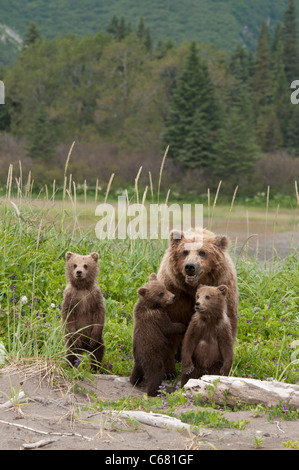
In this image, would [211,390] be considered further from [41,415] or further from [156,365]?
[41,415]

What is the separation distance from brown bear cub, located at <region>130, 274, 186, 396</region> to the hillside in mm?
76898

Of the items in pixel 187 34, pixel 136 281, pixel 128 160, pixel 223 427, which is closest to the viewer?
pixel 223 427

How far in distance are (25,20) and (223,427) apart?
9520 centimetres

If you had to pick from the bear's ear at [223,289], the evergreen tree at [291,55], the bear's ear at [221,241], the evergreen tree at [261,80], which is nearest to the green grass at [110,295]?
the bear's ear at [223,289]

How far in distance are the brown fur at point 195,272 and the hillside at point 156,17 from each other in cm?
7662

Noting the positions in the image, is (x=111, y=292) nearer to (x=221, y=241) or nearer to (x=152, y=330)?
(x=152, y=330)

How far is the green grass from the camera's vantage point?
548 cm

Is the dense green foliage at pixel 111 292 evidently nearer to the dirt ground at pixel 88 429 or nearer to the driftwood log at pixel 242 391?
the dirt ground at pixel 88 429

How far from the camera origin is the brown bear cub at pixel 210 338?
484 centimetres

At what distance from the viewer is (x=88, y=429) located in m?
4.03

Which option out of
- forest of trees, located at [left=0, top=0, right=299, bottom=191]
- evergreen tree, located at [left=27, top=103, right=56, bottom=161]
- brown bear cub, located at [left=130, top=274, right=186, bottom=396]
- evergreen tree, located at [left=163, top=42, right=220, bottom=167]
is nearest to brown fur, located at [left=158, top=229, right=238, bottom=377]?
brown bear cub, located at [left=130, top=274, right=186, bottom=396]

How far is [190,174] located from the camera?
2827 cm

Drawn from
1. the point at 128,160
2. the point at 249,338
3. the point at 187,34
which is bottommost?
the point at 249,338
